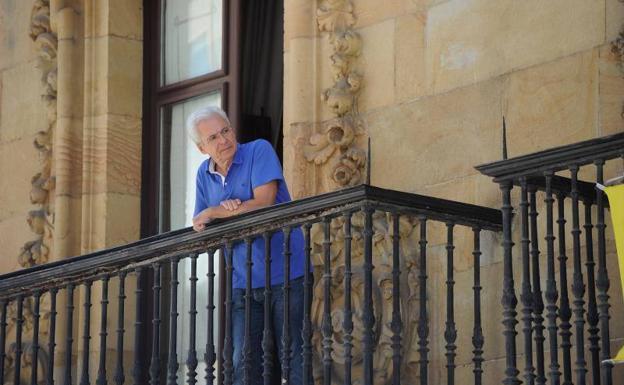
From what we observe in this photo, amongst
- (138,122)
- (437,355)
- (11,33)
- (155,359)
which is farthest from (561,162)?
(11,33)

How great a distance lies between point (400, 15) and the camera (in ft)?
33.8

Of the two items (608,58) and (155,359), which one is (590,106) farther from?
(155,359)

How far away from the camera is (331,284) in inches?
396

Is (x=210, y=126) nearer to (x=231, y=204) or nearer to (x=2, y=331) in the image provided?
(x=231, y=204)

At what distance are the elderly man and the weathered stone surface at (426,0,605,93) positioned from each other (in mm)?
1084

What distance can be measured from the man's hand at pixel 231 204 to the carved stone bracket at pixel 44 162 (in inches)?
113

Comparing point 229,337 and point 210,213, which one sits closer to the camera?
point 229,337

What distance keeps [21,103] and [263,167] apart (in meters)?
3.56

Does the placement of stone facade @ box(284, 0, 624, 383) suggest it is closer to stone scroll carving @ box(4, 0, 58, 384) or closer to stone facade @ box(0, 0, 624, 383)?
stone facade @ box(0, 0, 624, 383)

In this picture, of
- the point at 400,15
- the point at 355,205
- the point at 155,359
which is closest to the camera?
the point at 355,205

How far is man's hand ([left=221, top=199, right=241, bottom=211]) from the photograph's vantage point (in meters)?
9.38

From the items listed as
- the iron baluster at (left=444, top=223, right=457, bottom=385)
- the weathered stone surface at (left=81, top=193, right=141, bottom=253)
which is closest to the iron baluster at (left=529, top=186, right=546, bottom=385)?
the iron baluster at (left=444, top=223, right=457, bottom=385)

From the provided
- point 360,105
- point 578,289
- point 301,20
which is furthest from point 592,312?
point 301,20

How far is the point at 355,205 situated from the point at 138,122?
360 centimetres
